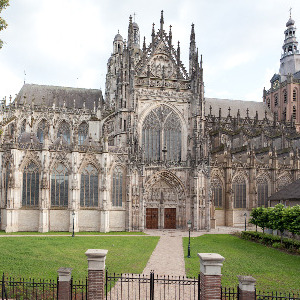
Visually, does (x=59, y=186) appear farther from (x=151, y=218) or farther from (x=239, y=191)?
(x=239, y=191)

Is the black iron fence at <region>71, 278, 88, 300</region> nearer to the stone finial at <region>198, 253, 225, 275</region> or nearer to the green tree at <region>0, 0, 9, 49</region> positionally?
the stone finial at <region>198, 253, 225, 275</region>

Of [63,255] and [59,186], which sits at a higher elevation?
[59,186]

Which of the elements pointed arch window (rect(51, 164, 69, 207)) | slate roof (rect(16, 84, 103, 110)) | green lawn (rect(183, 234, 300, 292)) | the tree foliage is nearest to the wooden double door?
pointed arch window (rect(51, 164, 69, 207))

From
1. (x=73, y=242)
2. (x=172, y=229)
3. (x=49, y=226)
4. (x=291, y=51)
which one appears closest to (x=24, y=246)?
(x=73, y=242)

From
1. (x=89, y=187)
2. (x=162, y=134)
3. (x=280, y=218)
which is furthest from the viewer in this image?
(x=162, y=134)

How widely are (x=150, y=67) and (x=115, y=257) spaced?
28.9 meters

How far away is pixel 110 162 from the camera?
41.7 metres

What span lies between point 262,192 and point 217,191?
6.83 meters

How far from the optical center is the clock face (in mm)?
46031

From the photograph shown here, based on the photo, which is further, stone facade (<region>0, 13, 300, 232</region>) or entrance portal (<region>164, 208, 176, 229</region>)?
entrance portal (<region>164, 208, 176, 229</region>)

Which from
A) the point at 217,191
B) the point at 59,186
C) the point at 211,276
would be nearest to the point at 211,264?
the point at 211,276

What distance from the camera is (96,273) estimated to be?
12.0 m

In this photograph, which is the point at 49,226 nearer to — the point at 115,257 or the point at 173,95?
the point at 115,257

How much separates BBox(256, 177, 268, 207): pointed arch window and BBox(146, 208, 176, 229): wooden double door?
543 inches
